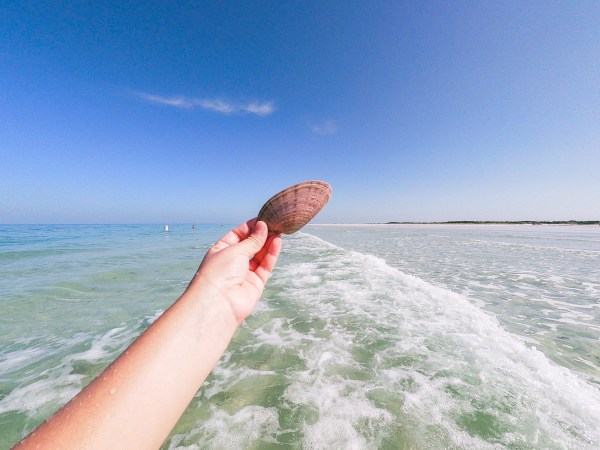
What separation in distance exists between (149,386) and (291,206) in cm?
201

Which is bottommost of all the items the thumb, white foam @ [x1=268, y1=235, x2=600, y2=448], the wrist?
white foam @ [x1=268, y1=235, x2=600, y2=448]

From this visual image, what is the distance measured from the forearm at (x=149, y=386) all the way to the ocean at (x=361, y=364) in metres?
1.38

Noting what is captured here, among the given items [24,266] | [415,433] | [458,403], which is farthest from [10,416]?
[24,266]

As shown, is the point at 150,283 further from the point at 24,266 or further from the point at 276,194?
the point at 24,266

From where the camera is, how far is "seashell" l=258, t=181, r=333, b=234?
111 inches

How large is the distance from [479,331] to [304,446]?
11.0ft

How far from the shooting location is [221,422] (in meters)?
2.41

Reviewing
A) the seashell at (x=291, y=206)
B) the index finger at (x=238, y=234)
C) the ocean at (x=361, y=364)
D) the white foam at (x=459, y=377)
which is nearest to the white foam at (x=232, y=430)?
the ocean at (x=361, y=364)

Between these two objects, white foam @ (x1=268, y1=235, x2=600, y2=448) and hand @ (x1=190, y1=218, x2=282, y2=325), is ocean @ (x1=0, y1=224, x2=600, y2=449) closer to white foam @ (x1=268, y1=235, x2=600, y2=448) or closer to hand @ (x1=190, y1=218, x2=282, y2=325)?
white foam @ (x1=268, y1=235, x2=600, y2=448)

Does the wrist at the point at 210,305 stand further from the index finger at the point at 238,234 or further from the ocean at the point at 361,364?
the ocean at the point at 361,364

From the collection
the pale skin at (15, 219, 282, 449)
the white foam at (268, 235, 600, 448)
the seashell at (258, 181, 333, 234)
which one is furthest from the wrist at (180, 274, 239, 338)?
the white foam at (268, 235, 600, 448)

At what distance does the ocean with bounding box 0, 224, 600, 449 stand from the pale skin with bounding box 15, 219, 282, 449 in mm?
1378

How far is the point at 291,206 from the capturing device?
283 centimetres

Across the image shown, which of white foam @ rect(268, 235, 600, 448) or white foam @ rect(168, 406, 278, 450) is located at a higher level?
white foam @ rect(268, 235, 600, 448)
